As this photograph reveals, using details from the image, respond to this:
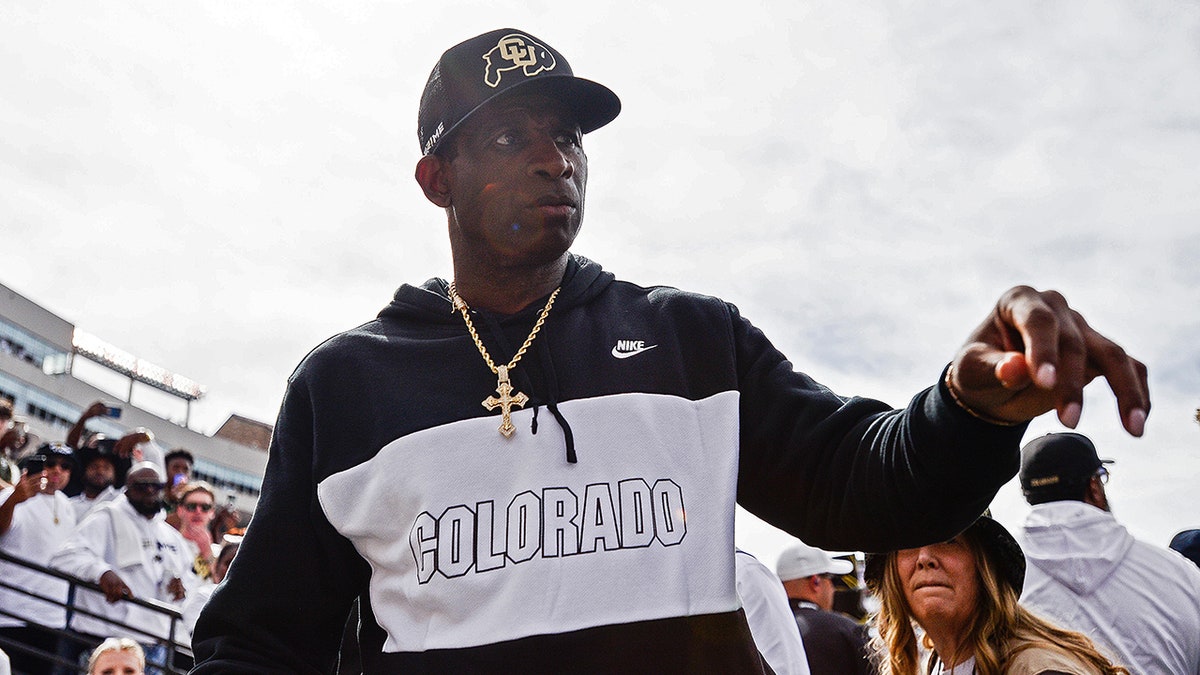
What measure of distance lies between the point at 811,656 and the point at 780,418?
12.5 ft

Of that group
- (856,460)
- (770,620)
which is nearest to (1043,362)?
(856,460)

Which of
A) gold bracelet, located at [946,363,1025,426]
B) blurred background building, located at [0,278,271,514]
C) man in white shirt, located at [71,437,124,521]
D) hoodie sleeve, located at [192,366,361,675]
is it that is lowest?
hoodie sleeve, located at [192,366,361,675]

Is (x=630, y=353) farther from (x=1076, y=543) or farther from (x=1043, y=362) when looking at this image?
(x=1076, y=543)

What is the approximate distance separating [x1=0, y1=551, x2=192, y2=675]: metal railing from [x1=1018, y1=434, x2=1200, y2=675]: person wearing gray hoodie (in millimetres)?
5740

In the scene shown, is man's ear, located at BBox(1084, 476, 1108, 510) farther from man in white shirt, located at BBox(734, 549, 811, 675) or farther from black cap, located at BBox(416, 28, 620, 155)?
black cap, located at BBox(416, 28, 620, 155)

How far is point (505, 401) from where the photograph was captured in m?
2.04

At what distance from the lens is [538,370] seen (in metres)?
2.12

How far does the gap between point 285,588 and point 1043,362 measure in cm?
146

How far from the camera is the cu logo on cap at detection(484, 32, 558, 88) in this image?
2.26 m

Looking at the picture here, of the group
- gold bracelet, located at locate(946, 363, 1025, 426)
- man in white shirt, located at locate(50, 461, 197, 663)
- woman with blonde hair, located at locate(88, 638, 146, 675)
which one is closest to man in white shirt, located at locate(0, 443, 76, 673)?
man in white shirt, located at locate(50, 461, 197, 663)

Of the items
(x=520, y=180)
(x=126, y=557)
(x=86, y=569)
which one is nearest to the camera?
(x=520, y=180)

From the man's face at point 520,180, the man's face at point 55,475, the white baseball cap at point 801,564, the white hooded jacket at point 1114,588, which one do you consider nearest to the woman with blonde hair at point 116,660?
the man's face at point 55,475

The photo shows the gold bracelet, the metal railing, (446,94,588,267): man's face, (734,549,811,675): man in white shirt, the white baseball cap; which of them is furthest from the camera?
the metal railing

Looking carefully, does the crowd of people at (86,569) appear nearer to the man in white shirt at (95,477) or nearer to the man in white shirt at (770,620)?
the man in white shirt at (95,477)
